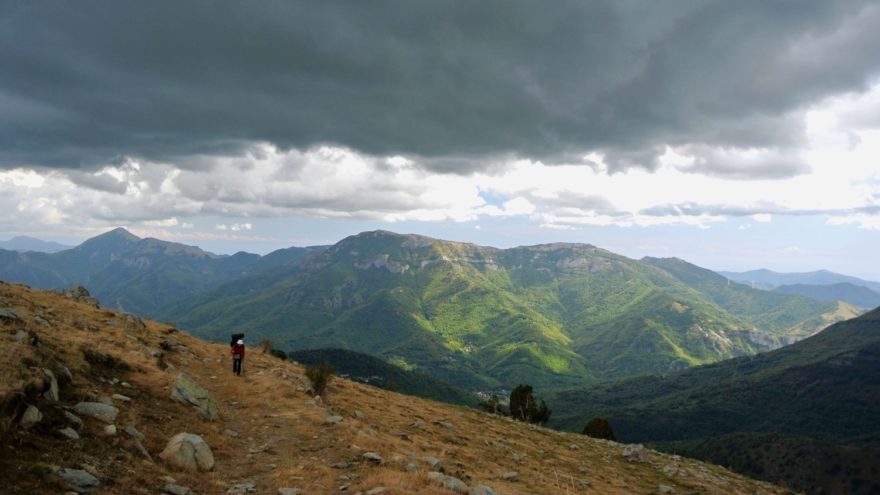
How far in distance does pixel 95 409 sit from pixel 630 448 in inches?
1822

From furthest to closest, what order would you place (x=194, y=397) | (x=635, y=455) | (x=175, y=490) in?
(x=635, y=455) → (x=194, y=397) → (x=175, y=490)

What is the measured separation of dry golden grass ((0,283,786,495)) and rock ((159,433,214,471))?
48 cm

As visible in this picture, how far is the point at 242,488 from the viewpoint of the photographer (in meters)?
17.9

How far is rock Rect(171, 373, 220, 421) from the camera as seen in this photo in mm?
25781

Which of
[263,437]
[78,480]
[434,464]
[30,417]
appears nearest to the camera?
[78,480]

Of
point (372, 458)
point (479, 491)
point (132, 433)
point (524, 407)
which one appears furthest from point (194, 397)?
point (524, 407)

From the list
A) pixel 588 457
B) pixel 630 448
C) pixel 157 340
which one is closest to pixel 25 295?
pixel 157 340

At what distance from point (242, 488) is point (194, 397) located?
10.5m

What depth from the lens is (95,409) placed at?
65.2ft

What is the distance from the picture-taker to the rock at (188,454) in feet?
61.0

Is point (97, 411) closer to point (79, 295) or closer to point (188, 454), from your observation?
point (188, 454)

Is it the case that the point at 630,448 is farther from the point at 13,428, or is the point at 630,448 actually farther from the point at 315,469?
the point at 13,428

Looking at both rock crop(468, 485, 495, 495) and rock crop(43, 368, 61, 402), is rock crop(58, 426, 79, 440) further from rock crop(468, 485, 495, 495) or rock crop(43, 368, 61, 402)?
rock crop(468, 485, 495, 495)

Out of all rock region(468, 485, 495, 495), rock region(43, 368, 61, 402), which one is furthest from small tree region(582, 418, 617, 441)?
rock region(43, 368, 61, 402)
